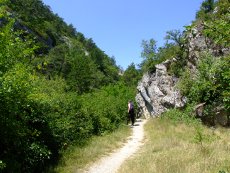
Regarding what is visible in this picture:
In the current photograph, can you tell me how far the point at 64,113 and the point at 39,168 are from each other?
4064 mm

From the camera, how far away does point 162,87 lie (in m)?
29.8

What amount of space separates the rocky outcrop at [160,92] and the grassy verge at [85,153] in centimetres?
1039

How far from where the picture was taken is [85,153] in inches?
525

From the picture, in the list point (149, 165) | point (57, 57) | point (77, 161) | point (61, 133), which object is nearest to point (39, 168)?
point (77, 161)

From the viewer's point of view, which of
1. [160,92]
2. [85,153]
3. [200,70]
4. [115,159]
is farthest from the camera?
[160,92]

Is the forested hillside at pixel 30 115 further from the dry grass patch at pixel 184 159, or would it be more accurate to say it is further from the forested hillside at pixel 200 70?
the forested hillside at pixel 200 70

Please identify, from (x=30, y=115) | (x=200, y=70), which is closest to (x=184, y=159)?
(x=30, y=115)

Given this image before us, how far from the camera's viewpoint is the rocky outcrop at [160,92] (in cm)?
2669

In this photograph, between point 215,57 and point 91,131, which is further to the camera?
point 215,57

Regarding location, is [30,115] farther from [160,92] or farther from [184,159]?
[160,92]

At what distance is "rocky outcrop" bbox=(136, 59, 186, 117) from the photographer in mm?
26689

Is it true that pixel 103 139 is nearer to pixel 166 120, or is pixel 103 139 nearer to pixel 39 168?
pixel 39 168

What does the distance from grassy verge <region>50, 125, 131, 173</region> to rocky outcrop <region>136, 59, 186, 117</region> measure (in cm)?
1039

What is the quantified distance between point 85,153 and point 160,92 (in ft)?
59.1
